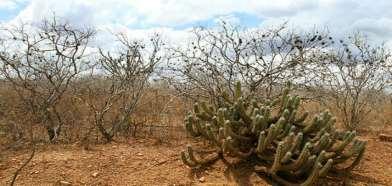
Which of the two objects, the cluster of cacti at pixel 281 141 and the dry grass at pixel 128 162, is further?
the dry grass at pixel 128 162

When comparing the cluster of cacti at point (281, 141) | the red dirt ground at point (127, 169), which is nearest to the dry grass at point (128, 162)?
the red dirt ground at point (127, 169)

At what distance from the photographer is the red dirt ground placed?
6.37 m

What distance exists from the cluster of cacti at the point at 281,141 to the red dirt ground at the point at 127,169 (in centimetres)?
22

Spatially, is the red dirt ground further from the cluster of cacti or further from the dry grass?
the cluster of cacti

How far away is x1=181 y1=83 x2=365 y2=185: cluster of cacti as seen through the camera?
601cm

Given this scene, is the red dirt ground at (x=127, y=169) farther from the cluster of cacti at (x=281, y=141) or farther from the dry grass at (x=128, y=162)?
the cluster of cacti at (x=281, y=141)

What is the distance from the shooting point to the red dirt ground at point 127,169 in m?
6.37

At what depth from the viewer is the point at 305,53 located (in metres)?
8.99

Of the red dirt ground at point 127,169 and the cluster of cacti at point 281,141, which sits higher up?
the cluster of cacti at point 281,141

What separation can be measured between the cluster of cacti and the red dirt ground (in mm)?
220

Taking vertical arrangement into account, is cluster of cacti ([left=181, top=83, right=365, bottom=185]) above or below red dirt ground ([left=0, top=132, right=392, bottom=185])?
above

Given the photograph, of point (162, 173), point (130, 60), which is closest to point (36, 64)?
point (130, 60)

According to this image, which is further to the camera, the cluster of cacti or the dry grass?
the dry grass

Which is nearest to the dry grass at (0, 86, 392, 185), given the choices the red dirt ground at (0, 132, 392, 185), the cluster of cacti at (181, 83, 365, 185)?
Result: the red dirt ground at (0, 132, 392, 185)
